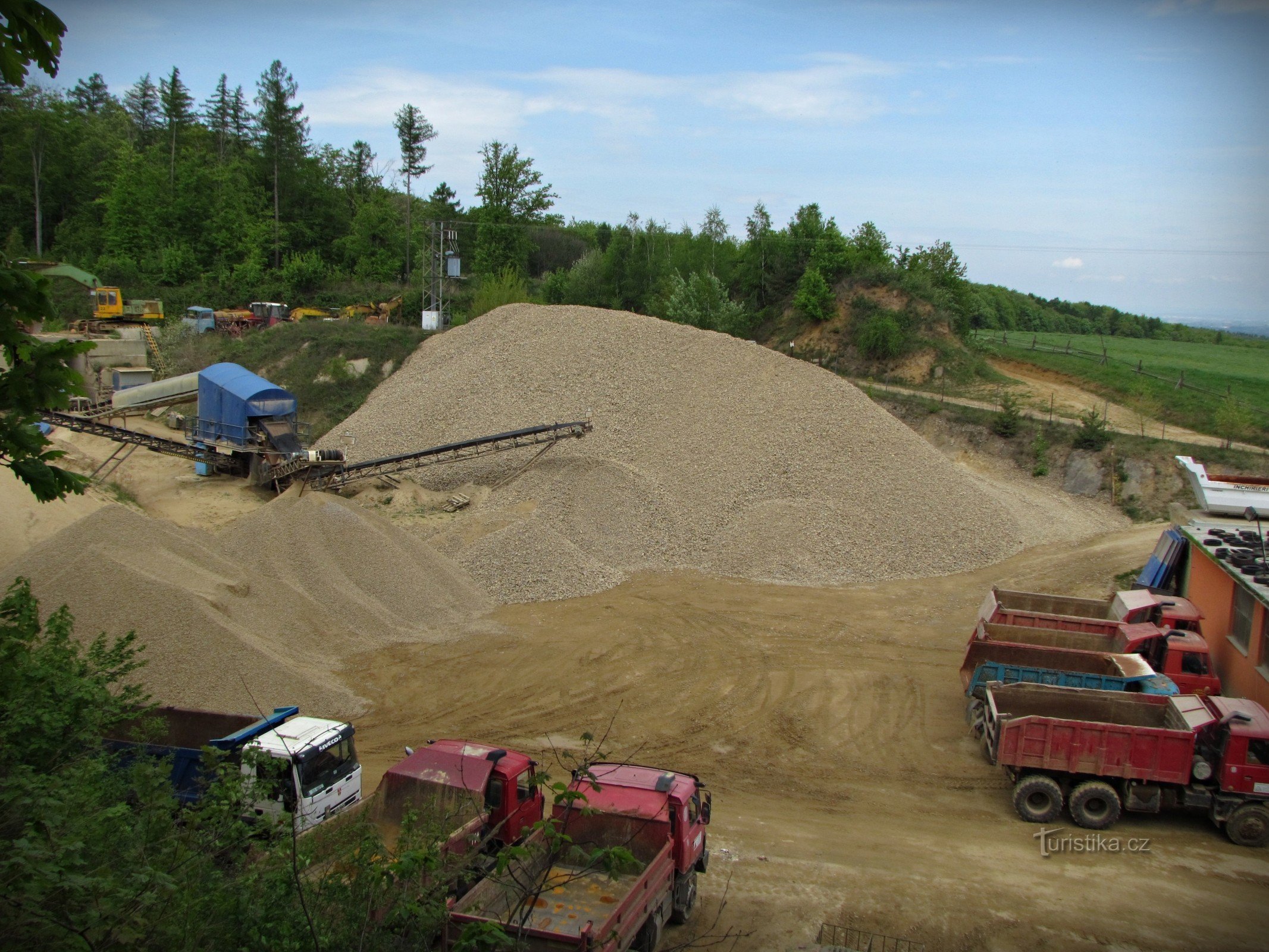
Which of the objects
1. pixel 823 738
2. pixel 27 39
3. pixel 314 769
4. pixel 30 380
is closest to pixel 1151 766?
pixel 823 738

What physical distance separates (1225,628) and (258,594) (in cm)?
1644

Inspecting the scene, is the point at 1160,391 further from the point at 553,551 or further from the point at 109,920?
the point at 109,920

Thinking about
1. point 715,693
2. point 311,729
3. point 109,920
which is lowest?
point 715,693

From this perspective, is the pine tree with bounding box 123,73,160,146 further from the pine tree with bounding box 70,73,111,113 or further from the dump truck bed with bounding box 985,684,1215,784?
the dump truck bed with bounding box 985,684,1215,784

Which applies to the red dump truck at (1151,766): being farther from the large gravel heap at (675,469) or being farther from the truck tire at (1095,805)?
the large gravel heap at (675,469)

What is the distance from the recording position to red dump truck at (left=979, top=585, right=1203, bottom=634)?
1545 cm

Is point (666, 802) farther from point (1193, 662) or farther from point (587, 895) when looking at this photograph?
point (1193, 662)

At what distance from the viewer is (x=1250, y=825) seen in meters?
11.3

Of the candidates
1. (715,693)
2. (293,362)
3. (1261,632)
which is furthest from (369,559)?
(293,362)

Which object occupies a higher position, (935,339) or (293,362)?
(935,339)

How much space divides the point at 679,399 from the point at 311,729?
17271mm

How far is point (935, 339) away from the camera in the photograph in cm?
4034

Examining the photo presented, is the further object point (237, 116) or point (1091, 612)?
point (237, 116)

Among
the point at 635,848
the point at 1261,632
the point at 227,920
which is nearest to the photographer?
the point at 227,920
